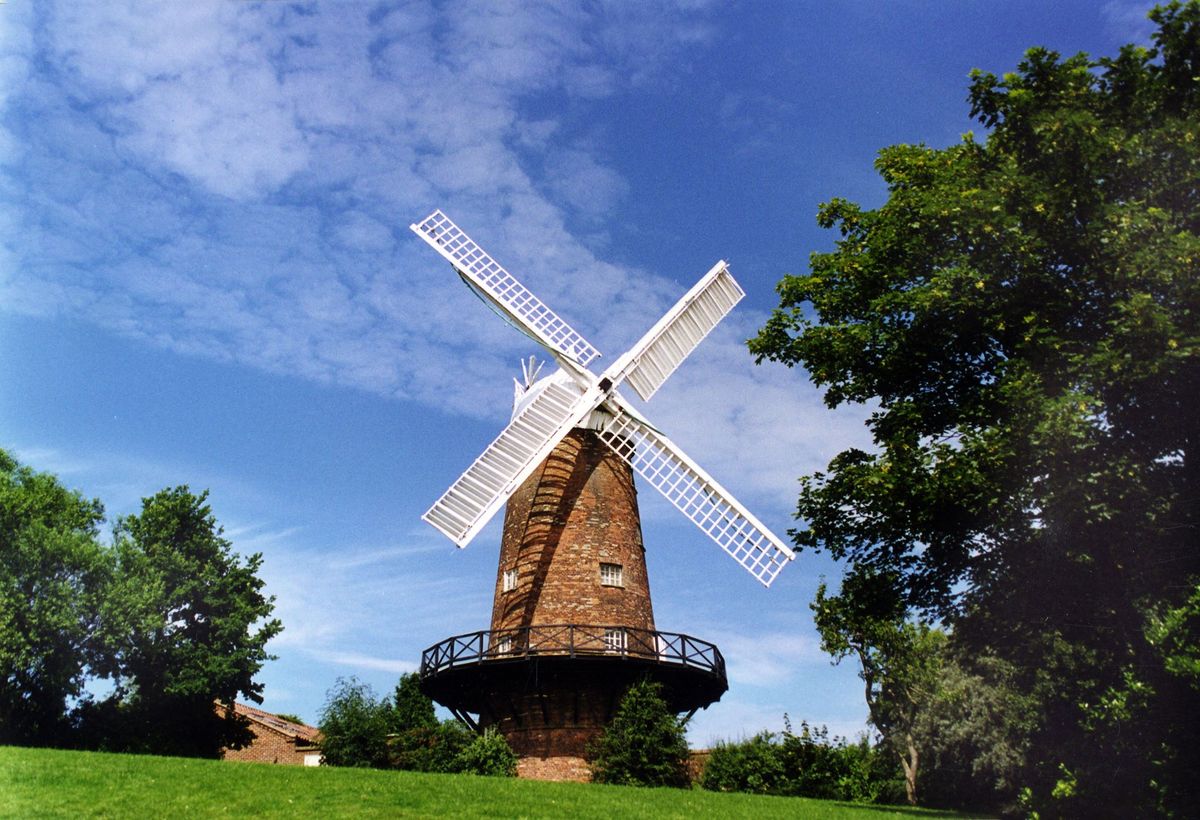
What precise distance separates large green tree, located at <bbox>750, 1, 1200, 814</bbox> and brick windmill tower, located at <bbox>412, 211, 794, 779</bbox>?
6.91 metres

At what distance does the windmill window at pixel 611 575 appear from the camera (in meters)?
26.0

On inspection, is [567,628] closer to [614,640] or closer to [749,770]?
[614,640]

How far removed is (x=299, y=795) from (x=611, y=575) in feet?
35.4

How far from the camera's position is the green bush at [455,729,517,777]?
2467 centimetres

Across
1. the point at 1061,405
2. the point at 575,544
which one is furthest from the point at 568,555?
the point at 1061,405

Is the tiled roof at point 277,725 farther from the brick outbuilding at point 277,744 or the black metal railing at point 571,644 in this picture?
the black metal railing at point 571,644

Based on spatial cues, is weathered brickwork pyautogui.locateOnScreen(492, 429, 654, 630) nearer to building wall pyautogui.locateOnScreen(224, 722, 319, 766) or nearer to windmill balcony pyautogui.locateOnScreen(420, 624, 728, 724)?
windmill balcony pyautogui.locateOnScreen(420, 624, 728, 724)

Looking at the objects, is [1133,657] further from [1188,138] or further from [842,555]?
[1188,138]

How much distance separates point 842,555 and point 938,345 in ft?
15.8

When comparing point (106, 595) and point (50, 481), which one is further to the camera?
point (50, 481)

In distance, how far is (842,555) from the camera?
2069 cm

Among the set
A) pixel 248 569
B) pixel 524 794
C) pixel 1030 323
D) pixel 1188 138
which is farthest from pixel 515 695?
pixel 1188 138

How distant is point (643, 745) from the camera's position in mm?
23750

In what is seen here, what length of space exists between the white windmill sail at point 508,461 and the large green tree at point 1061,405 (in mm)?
8267
